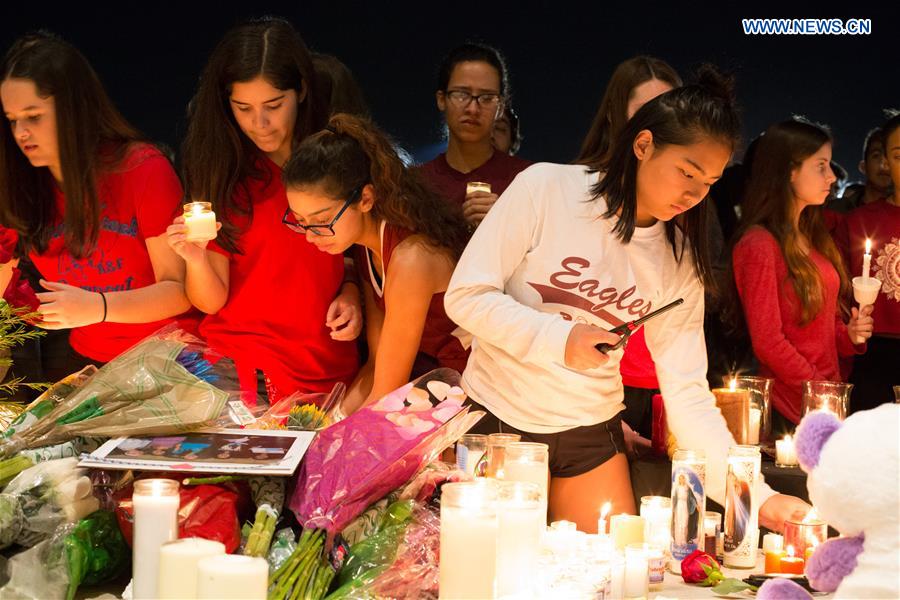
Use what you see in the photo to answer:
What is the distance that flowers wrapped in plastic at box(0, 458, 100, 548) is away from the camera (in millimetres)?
1649

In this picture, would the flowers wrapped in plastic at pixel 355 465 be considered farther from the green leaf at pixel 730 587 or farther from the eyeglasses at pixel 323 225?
the eyeglasses at pixel 323 225

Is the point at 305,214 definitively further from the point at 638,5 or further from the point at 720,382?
the point at 638,5

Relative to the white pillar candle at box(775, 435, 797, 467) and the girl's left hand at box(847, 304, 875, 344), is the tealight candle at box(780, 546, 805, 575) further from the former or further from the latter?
the girl's left hand at box(847, 304, 875, 344)

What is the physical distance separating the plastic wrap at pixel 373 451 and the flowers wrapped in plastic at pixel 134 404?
0.23 meters

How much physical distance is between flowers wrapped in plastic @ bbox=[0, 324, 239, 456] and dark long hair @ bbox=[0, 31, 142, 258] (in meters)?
1.17

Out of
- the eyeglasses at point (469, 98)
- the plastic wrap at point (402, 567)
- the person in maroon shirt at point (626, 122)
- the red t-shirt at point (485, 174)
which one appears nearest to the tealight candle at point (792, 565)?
the plastic wrap at point (402, 567)

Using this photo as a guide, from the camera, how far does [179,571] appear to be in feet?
4.54

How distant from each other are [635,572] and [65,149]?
203 cm

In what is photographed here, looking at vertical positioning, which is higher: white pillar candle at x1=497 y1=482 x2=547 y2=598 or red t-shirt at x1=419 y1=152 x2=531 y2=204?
red t-shirt at x1=419 y1=152 x2=531 y2=204

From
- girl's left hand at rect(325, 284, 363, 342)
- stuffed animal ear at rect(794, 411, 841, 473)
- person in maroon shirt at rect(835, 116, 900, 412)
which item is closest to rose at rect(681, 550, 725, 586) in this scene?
stuffed animal ear at rect(794, 411, 841, 473)

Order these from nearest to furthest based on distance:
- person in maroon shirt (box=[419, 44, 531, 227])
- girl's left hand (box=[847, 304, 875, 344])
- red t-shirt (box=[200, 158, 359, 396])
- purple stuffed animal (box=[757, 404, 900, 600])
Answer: purple stuffed animal (box=[757, 404, 900, 600])
red t-shirt (box=[200, 158, 359, 396])
girl's left hand (box=[847, 304, 875, 344])
person in maroon shirt (box=[419, 44, 531, 227])

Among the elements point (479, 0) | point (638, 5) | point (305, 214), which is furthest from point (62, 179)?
point (638, 5)

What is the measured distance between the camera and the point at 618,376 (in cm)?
267

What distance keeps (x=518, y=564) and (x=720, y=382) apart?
2.38 metres
